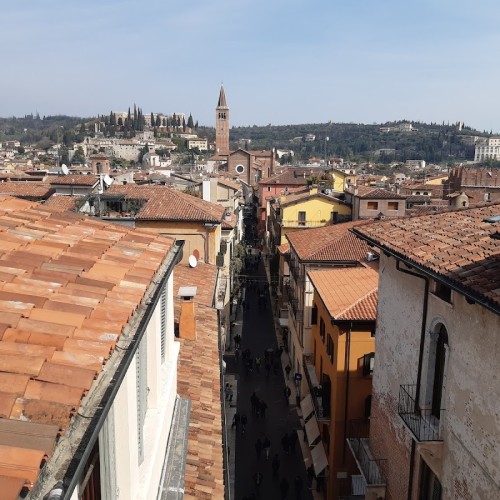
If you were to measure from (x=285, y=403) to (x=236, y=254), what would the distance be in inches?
673

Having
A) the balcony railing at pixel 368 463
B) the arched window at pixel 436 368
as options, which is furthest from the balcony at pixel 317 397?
the arched window at pixel 436 368

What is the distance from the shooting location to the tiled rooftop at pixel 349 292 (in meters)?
15.9

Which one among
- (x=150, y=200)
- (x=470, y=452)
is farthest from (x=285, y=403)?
(x=470, y=452)

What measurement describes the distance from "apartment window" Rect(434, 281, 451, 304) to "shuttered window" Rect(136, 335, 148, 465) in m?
5.23

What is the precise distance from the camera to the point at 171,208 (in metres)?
23.1

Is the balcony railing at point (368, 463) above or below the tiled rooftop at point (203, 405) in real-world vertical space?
below

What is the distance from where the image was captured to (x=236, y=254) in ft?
129

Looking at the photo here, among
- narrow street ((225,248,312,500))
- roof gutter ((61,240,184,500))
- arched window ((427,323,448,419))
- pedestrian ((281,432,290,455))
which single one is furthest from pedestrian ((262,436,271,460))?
roof gutter ((61,240,184,500))

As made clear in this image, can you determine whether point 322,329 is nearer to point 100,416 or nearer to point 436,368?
point 436,368

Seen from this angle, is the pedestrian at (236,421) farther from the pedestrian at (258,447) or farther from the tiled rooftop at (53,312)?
the tiled rooftop at (53,312)

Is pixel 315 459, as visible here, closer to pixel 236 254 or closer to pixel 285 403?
pixel 285 403

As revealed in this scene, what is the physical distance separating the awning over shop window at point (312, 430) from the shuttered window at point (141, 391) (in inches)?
553

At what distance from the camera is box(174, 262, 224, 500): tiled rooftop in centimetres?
703

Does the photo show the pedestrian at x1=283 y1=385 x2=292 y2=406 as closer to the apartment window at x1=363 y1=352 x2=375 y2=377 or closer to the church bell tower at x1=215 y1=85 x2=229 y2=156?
the apartment window at x1=363 y1=352 x2=375 y2=377
